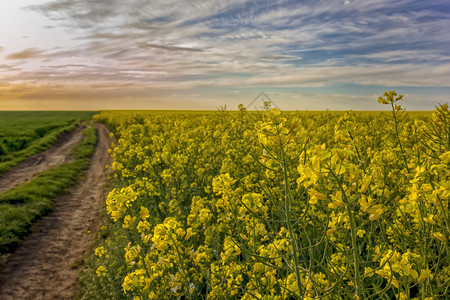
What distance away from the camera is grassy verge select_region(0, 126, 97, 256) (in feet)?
23.8

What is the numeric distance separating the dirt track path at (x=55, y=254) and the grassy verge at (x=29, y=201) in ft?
0.79

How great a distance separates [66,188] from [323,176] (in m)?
11.3

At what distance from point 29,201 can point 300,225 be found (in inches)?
349

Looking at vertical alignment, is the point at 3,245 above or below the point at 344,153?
below

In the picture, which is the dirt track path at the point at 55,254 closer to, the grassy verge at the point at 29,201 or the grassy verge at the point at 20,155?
the grassy verge at the point at 29,201

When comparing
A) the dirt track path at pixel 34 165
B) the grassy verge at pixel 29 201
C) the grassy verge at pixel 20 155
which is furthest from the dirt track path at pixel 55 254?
the grassy verge at pixel 20 155

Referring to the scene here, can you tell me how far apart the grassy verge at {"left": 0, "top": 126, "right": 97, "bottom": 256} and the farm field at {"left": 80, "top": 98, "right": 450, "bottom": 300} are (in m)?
1.93

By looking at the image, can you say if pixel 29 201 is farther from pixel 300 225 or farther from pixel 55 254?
pixel 300 225

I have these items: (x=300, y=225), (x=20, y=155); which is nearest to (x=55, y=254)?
(x=300, y=225)

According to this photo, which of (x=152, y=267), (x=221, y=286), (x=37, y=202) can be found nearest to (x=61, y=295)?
(x=152, y=267)

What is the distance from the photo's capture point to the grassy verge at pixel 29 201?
23.8 ft

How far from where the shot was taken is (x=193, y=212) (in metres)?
4.08

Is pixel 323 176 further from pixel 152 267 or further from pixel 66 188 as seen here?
pixel 66 188

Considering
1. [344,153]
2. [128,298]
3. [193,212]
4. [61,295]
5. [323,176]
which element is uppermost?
[344,153]
